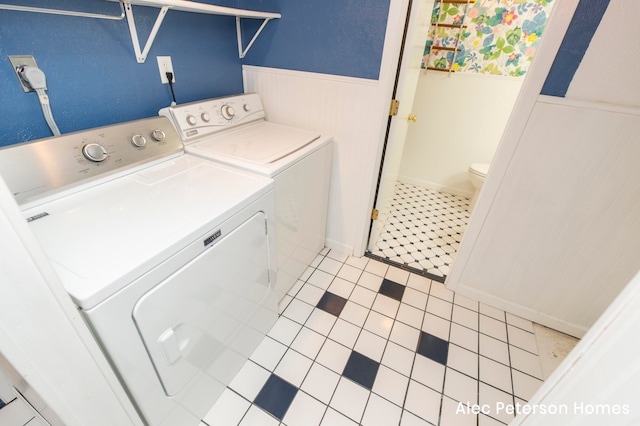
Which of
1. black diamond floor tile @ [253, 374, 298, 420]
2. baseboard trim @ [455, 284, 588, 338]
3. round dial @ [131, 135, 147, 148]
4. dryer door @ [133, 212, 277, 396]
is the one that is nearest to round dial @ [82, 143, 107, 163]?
round dial @ [131, 135, 147, 148]

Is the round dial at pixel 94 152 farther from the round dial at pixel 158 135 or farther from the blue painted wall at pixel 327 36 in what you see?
the blue painted wall at pixel 327 36

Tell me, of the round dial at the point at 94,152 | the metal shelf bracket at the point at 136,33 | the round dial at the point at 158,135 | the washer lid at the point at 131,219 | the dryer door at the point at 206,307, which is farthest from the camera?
the round dial at the point at 158,135

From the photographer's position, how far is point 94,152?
110 centimetres

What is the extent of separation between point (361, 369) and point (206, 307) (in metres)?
0.89

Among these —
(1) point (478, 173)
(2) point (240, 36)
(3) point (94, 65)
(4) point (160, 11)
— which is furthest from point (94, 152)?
(1) point (478, 173)

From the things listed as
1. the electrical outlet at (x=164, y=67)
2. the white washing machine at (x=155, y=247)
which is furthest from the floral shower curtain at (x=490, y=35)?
the white washing machine at (x=155, y=247)

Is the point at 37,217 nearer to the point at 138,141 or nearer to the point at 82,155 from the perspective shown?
the point at 82,155

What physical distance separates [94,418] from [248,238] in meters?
0.67

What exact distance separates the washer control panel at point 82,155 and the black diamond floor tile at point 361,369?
1395mm

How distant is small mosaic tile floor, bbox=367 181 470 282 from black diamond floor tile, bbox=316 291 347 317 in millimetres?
530

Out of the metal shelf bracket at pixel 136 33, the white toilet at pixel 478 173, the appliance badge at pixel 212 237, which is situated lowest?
the white toilet at pixel 478 173

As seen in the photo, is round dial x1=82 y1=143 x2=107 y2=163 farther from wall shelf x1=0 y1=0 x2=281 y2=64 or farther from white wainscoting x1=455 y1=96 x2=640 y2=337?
white wainscoting x1=455 y1=96 x2=640 y2=337

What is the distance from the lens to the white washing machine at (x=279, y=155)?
139cm

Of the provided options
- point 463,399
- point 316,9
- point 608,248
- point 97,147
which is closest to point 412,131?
point 316,9
